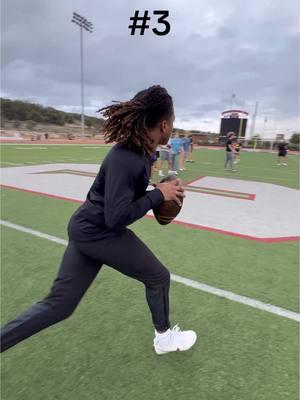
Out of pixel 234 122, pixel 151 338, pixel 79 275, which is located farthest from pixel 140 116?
pixel 234 122

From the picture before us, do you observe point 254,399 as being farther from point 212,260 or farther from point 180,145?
point 180,145

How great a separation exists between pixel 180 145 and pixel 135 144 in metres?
10.5

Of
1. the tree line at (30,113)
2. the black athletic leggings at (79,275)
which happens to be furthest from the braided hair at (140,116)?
the tree line at (30,113)

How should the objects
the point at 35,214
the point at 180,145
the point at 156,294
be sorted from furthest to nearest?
1. the point at 180,145
2. the point at 35,214
3. the point at 156,294

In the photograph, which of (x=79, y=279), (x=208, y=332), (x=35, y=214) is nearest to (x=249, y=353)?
(x=208, y=332)

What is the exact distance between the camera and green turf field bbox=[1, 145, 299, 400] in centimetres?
227

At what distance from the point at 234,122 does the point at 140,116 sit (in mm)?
59881

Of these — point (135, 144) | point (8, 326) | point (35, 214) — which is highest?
point (135, 144)

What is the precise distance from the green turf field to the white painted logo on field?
1.35 m

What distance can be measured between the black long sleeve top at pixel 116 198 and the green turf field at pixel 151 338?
106 centimetres

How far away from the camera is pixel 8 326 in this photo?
80.4 inches

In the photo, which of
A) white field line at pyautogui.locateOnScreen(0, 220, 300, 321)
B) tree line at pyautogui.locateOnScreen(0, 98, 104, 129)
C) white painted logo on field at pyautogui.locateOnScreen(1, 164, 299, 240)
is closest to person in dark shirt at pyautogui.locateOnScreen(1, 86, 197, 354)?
white field line at pyautogui.locateOnScreen(0, 220, 300, 321)

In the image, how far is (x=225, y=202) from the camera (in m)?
7.99

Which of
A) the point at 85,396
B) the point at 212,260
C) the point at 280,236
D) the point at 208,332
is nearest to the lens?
the point at 85,396
